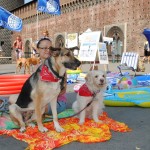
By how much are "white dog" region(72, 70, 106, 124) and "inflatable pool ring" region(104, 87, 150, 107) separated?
1.38 meters

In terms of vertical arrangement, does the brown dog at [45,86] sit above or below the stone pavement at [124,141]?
above

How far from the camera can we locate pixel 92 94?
3.83 m

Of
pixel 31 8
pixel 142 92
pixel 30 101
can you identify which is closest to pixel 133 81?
pixel 142 92

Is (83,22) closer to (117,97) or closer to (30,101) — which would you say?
(117,97)

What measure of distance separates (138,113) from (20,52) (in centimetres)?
1057

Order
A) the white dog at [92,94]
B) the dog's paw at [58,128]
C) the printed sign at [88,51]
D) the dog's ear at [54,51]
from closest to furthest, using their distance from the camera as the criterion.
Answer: the dog's ear at [54,51], the dog's paw at [58,128], the white dog at [92,94], the printed sign at [88,51]

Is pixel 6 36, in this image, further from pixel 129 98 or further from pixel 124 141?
pixel 124 141

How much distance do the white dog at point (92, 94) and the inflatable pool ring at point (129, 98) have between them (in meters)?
1.38

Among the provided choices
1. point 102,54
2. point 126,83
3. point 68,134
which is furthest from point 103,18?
point 68,134

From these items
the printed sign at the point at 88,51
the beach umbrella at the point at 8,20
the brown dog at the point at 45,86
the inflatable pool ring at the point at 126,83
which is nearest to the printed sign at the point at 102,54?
the printed sign at the point at 88,51

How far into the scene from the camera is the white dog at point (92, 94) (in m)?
3.81

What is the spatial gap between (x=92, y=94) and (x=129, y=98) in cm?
Result: 179

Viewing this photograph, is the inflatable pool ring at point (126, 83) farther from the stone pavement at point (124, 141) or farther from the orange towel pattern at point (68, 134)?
the orange towel pattern at point (68, 134)

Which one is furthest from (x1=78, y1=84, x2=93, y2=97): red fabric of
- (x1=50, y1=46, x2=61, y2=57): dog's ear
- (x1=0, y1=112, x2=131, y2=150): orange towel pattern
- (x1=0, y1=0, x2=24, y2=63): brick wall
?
(x1=0, y1=0, x2=24, y2=63): brick wall
